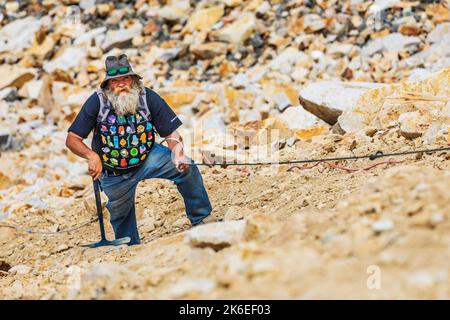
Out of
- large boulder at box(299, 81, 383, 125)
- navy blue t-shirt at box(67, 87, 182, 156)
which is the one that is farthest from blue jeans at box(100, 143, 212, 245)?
large boulder at box(299, 81, 383, 125)

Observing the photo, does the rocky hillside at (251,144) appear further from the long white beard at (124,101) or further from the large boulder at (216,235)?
the long white beard at (124,101)

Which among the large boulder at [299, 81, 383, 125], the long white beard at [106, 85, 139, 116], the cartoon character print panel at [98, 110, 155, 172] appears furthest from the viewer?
the large boulder at [299, 81, 383, 125]

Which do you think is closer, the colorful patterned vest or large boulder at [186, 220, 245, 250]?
large boulder at [186, 220, 245, 250]

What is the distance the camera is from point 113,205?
564 centimetres

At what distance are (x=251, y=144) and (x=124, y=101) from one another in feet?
10.5

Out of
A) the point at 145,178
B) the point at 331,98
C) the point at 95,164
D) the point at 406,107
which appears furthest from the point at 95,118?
the point at 331,98

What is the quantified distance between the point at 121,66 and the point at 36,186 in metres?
4.99

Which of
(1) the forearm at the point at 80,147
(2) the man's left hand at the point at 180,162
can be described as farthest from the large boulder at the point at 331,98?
(1) the forearm at the point at 80,147

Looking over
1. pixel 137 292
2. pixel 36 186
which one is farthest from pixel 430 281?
pixel 36 186

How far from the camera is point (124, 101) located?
513 cm

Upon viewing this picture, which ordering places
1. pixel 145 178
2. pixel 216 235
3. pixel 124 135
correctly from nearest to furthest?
pixel 216 235, pixel 124 135, pixel 145 178

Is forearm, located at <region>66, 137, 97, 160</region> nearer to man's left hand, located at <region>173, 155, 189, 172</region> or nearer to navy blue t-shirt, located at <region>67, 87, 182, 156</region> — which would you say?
navy blue t-shirt, located at <region>67, 87, 182, 156</region>

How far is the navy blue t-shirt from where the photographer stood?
5176 millimetres

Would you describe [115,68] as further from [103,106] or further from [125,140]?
[125,140]
